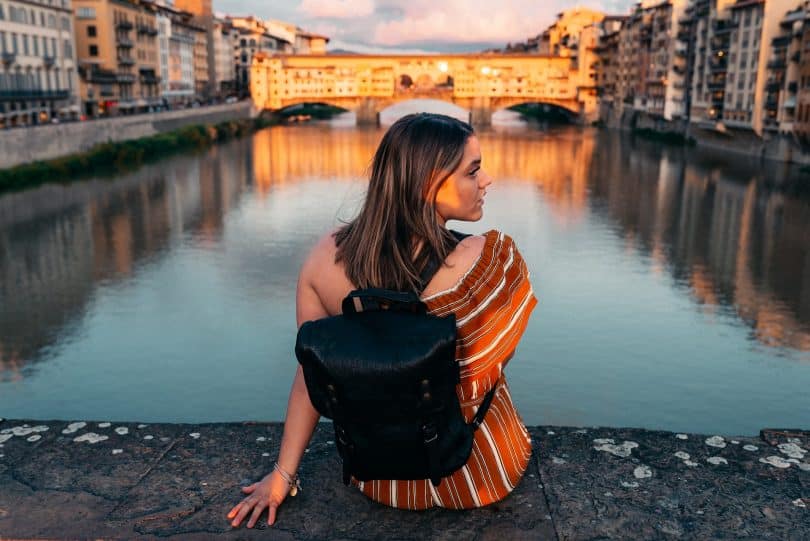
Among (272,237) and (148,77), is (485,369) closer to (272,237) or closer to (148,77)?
(272,237)

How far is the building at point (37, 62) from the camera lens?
35.2 metres

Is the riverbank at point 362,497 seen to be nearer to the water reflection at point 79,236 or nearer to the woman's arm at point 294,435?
the woman's arm at point 294,435

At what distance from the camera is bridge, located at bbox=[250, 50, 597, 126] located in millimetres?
68812

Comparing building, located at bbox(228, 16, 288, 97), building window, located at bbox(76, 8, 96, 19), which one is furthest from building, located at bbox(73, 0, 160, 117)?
building, located at bbox(228, 16, 288, 97)

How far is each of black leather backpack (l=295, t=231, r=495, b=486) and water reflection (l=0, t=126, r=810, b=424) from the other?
377cm

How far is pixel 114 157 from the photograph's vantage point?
34.9 meters

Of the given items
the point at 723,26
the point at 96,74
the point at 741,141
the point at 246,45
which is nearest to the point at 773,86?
the point at 741,141

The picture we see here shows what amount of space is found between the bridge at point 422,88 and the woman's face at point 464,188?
67937mm

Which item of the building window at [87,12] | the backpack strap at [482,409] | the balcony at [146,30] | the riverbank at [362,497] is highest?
the building window at [87,12]

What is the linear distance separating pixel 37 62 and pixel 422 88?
38652 millimetres

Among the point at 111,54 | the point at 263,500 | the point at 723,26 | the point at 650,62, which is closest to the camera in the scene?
the point at 263,500

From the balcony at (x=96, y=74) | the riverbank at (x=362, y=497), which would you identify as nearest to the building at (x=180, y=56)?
the balcony at (x=96, y=74)

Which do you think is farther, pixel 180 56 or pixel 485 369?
pixel 180 56

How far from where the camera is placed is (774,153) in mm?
36531
